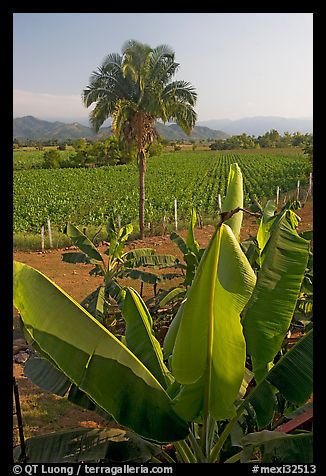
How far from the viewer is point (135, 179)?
28.3m

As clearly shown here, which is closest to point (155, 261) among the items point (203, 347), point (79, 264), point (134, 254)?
point (134, 254)

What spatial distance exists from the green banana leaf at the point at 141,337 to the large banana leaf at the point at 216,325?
1.23ft

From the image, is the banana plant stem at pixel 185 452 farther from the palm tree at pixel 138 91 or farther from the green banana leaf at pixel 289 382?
the palm tree at pixel 138 91

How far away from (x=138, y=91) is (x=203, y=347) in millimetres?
9004

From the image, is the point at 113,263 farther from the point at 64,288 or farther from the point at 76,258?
the point at 64,288

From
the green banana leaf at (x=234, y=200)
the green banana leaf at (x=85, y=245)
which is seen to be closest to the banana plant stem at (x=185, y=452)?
the green banana leaf at (x=234, y=200)

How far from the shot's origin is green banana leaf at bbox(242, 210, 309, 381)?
1774mm

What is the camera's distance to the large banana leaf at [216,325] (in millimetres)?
1492

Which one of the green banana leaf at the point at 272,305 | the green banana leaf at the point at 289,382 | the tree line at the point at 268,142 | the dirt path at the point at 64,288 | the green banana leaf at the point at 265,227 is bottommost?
the dirt path at the point at 64,288

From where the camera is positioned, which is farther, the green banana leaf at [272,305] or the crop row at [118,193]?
the crop row at [118,193]

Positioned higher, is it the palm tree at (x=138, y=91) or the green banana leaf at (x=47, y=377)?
the palm tree at (x=138, y=91)

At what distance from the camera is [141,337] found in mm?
2072
